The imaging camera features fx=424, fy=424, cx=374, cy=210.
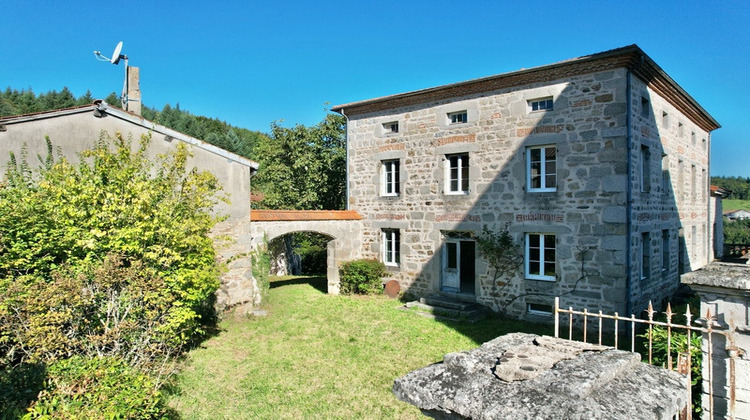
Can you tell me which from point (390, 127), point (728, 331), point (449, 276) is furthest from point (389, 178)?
point (728, 331)

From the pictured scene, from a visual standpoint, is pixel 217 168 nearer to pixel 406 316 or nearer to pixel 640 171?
pixel 406 316

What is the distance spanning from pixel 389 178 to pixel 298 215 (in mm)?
3536

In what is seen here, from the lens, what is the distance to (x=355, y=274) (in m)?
14.2

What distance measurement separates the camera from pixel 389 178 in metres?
14.6

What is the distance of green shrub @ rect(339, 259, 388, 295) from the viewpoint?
14.1 meters

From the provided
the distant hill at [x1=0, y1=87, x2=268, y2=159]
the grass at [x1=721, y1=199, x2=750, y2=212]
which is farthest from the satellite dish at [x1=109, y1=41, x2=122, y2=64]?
the grass at [x1=721, y1=199, x2=750, y2=212]

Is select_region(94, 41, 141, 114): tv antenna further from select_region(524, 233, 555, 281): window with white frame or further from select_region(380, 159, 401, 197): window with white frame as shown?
select_region(524, 233, 555, 281): window with white frame

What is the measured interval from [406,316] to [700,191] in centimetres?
1290

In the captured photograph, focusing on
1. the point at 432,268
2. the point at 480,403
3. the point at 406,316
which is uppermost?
the point at 480,403

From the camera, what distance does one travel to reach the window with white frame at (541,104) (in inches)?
438

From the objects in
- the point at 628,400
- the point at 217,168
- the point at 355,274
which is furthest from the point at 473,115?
the point at 628,400

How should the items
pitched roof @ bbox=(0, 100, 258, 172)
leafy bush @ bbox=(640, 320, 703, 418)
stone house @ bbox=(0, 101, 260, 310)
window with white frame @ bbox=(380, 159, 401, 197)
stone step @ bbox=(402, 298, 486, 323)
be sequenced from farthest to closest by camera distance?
window with white frame @ bbox=(380, 159, 401, 197) → stone step @ bbox=(402, 298, 486, 323) → stone house @ bbox=(0, 101, 260, 310) → pitched roof @ bbox=(0, 100, 258, 172) → leafy bush @ bbox=(640, 320, 703, 418)

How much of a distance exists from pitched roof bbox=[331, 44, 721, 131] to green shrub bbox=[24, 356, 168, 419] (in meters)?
10.7

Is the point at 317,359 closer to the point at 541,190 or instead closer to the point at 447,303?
the point at 447,303
